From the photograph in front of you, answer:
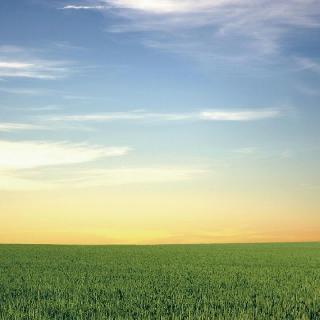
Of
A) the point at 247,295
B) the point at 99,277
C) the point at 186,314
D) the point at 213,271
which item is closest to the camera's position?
the point at 186,314

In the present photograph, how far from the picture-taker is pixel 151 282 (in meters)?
22.9

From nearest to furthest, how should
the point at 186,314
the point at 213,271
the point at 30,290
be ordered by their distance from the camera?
the point at 186,314 → the point at 30,290 → the point at 213,271

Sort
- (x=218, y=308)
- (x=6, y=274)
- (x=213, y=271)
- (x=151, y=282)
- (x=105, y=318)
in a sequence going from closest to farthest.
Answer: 1. (x=105, y=318)
2. (x=218, y=308)
3. (x=151, y=282)
4. (x=6, y=274)
5. (x=213, y=271)

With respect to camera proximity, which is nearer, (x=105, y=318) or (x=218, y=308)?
(x=105, y=318)

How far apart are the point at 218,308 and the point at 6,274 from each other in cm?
1448

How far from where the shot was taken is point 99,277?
25.3m

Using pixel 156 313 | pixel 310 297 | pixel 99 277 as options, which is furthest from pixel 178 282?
pixel 156 313

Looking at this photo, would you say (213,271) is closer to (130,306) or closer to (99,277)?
(99,277)

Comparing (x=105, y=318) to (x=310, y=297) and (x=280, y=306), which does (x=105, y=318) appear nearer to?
(x=280, y=306)

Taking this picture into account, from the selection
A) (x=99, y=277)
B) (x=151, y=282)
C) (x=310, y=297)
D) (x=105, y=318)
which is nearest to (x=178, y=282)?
(x=151, y=282)

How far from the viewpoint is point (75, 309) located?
15508mm

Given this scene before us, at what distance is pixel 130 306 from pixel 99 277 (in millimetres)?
9509

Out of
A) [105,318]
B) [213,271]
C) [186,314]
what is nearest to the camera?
[105,318]

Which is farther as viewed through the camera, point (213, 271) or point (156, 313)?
point (213, 271)
